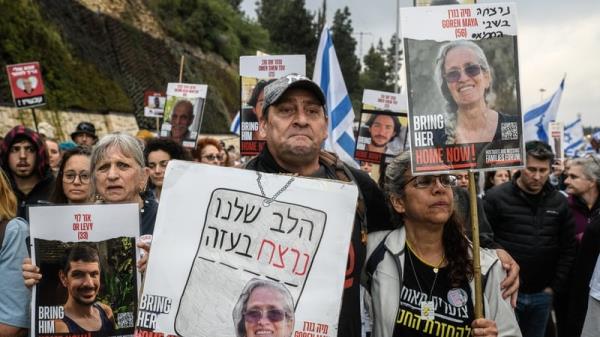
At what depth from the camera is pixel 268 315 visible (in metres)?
2.09

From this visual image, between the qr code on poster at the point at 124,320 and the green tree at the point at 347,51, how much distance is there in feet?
193

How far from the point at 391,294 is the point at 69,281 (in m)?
1.42

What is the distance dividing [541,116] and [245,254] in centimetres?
1053

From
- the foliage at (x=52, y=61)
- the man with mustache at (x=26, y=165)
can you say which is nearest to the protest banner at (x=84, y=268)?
the man with mustache at (x=26, y=165)

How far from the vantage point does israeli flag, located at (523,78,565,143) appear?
1130 cm

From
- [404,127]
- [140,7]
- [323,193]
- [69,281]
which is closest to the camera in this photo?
[323,193]

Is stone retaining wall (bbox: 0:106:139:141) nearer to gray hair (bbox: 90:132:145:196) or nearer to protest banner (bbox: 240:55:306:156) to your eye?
protest banner (bbox: 240:55:306:156)

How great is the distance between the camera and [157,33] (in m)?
30.8

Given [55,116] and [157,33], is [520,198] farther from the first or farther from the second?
[157,33]

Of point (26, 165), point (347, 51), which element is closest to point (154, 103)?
point (26, 165)

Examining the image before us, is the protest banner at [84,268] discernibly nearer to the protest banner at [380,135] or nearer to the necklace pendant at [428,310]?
the necklace pendant at [428,310]

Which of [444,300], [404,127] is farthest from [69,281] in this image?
[404,127]

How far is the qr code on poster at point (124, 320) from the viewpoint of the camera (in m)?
2.70

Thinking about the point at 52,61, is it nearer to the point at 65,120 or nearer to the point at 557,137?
the point at 65,120
